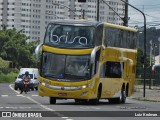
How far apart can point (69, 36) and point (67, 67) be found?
153cm

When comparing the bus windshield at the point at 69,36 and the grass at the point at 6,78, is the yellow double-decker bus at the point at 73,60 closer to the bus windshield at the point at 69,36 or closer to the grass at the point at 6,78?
the bus windshield at the point at 69,36

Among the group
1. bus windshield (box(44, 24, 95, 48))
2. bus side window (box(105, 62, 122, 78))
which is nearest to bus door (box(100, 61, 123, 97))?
bus side window (box(105, 62, 122, 78))

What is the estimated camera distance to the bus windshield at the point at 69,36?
3206 centimetres

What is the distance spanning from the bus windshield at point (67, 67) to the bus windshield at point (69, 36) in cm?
58

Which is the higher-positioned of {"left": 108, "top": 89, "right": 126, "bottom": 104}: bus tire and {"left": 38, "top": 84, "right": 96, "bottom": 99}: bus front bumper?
{"left": 38, "top": 84, "right": 96, "bottom": 99}: bus front bumper

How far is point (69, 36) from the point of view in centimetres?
3222

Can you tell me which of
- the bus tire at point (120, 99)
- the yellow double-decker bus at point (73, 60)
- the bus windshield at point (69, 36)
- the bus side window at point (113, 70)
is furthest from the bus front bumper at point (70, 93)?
the bus tire at point (120, 99)

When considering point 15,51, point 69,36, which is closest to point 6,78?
point 15,51

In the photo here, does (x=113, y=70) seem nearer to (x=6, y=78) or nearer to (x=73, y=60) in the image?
(x=73, y=60)

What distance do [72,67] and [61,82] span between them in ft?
2.87

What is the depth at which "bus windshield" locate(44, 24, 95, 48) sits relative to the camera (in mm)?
32062

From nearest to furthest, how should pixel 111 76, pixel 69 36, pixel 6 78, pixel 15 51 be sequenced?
pixel 69 36, pixel 111 76, pixel 6 78, pixel 15 51

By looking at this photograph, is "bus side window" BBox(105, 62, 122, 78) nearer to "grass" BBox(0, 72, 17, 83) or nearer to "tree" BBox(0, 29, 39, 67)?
"grass" BBox(0, 72, 17, 83)

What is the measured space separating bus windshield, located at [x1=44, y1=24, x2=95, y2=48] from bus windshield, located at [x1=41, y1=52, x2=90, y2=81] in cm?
58
